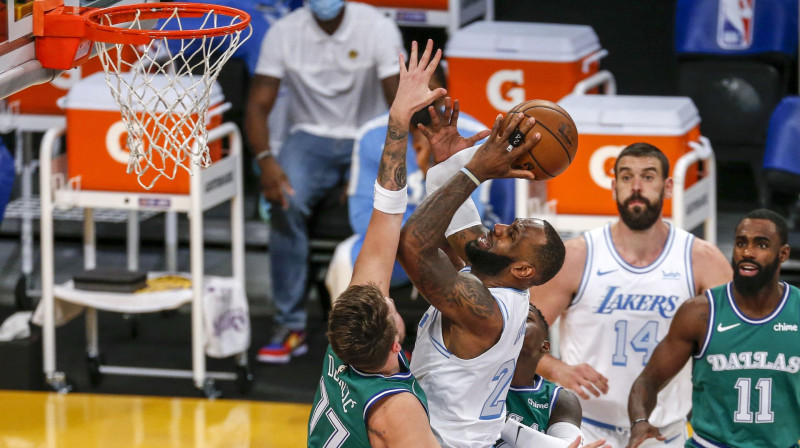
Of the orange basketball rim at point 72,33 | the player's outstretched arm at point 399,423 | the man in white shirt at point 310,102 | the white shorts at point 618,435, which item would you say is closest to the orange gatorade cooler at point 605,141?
the white shorts at point 618,435

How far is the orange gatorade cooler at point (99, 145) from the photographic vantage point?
6621 mm

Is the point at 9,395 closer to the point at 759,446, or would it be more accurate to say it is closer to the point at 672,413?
the point at 672,413

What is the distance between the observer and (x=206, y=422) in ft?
21.4

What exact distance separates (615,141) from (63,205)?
280cm

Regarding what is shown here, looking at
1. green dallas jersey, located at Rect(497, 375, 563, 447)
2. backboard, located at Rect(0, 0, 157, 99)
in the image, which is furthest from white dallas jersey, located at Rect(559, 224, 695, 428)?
backboard, located at Rect(0, 0, 157, 99)

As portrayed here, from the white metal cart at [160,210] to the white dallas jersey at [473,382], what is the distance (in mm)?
2907

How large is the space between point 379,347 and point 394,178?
1.55 ft

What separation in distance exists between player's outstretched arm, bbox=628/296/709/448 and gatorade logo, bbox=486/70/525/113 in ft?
9.51

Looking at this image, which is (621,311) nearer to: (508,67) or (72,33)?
(72,33)

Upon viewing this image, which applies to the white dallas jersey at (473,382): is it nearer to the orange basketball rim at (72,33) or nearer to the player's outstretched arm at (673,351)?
the player's outstretched arm at (673,351)

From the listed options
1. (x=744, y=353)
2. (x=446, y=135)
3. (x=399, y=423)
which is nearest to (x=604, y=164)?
(x=744, y=353)

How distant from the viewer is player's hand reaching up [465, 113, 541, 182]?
356 centimetres

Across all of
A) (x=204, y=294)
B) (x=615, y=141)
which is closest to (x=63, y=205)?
(x=204, y=294)

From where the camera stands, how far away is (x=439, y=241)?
11.8 feet
